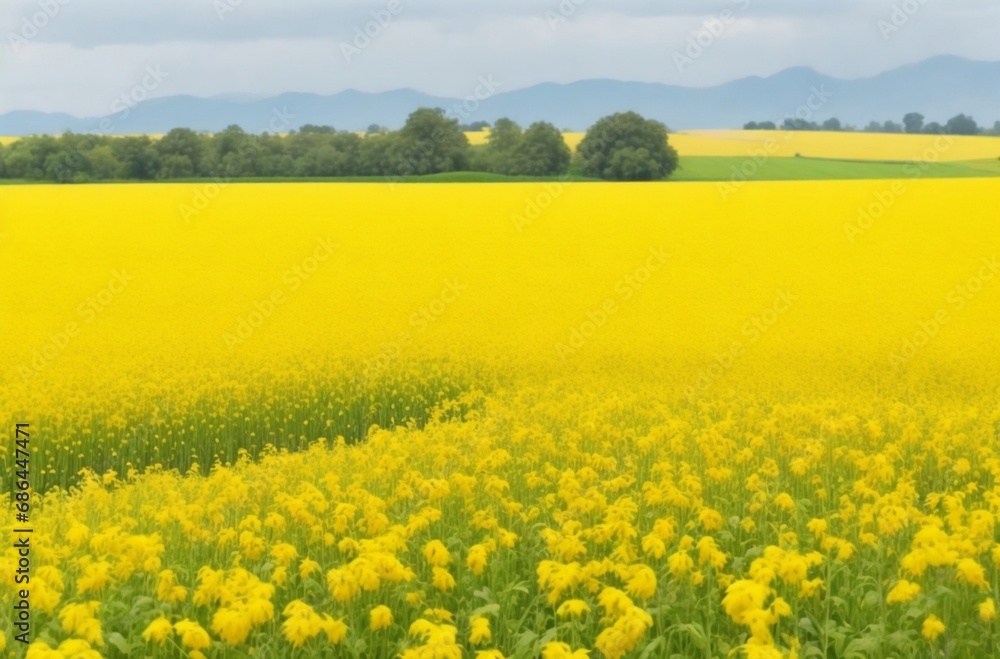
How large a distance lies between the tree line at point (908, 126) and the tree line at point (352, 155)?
42.3 m

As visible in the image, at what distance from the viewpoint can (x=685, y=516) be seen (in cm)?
726

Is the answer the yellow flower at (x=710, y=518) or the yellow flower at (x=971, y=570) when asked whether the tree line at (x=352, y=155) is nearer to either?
the yellow flower at (x=710, y=518)

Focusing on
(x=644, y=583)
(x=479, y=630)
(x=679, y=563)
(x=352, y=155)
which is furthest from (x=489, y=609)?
(x=352, y=155)

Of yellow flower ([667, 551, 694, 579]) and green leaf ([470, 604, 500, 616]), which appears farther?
yellow flower ([667, 551, 694, 579])

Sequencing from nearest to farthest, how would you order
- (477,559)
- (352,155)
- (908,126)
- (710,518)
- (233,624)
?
(233,624) < (477,559) < (710,518) < (352,155) < (908,126)

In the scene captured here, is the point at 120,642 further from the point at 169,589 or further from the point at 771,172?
the point at 771,172

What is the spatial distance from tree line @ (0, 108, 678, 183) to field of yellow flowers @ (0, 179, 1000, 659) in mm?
13237

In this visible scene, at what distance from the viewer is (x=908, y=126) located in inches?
3807

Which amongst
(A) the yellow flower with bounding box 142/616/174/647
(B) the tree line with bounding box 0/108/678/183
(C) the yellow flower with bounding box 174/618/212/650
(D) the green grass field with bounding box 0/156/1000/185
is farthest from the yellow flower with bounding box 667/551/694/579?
(B) the tree line with bounding box 0/108/678/183

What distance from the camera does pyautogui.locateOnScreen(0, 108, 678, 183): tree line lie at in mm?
48031

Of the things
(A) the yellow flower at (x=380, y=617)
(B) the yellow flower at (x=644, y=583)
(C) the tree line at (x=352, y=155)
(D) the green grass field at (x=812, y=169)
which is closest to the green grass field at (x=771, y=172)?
(D) the green grass field at (x=812, y=169)

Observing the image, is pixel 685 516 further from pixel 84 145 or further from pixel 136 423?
pixel 84 145

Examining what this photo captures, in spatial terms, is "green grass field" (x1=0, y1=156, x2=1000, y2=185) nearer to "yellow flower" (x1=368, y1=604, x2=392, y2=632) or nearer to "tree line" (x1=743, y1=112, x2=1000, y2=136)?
"tree line" (x1=743, y1=112, x2=1000, y2=136)

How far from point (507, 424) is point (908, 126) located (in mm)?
96715
